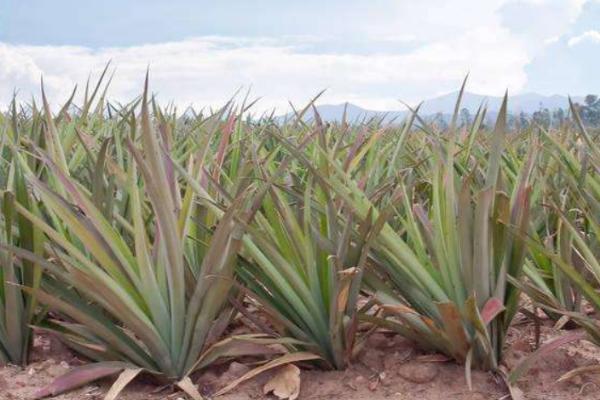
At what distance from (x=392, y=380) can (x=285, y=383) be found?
0.54ft

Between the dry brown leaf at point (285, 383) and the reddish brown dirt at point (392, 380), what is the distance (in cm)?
2

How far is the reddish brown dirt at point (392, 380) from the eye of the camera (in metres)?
1.16

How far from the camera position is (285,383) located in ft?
Answer: 3.89

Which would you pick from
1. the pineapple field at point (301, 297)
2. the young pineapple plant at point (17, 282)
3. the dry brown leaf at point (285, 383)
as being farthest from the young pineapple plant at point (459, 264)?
the young pineapple plant at point (17, 282)

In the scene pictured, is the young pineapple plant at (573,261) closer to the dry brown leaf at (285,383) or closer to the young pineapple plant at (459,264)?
the young pineapple plant at (459,264)

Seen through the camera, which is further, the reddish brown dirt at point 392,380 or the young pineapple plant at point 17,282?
the young pineapple plant at point 17,282

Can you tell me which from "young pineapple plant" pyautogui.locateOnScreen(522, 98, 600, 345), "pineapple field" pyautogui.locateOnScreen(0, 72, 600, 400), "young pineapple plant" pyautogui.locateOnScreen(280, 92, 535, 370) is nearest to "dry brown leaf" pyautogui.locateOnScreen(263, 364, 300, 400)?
"pineapple field" pyautogui.locateOnScreen(0, 72, 600, 400)

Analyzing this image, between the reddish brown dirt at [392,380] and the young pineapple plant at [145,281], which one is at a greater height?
the young pineapple plant at [145,281]

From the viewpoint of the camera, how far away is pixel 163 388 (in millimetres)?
1234

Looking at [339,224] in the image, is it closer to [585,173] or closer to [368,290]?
[368,290]

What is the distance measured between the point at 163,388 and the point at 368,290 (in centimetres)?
40

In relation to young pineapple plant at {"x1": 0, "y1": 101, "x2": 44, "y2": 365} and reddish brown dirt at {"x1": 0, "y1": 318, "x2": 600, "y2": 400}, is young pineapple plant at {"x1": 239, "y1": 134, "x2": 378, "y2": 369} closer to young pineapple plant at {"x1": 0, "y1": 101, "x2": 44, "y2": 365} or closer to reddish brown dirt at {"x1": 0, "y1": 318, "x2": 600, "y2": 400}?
reddish brown dirt at {"x1": 0, "y1": 318, "x2": 600, "y2": 400}

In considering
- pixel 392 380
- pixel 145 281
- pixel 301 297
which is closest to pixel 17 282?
pixel 145 281

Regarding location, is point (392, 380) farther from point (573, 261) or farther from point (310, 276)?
point (573, 261)
